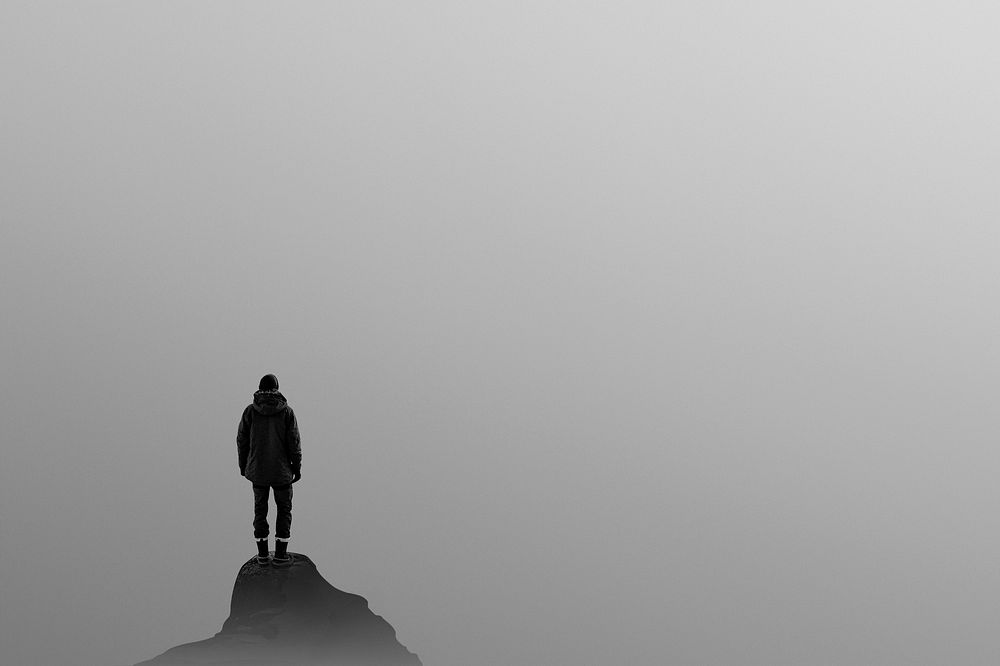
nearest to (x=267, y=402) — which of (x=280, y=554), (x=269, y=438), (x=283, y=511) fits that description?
(x=269, y=438)

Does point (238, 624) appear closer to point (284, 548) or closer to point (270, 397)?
point (284, 548)

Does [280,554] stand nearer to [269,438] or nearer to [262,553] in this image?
[262,553]

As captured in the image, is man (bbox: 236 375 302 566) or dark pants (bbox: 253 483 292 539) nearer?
man (bbox: 236 375 302 566)

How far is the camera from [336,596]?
18984mm

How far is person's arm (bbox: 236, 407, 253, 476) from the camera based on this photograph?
61.3 feet

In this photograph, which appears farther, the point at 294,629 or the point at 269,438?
the point at 269,438

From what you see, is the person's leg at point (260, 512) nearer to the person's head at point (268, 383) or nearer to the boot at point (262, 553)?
the boot at point (262, 553)

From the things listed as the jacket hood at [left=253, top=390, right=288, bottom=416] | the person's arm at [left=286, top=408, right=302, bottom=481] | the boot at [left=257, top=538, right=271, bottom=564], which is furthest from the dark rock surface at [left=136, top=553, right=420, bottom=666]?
the jacket hood at [left=253, top=390, right=288, bottom=416]

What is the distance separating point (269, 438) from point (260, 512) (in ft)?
4.94

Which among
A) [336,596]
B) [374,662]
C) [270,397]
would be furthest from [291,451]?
[374,662]

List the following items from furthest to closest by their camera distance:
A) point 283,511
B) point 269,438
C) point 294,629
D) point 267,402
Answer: point 283,511, point 269,438, point 267,402, point 294,629

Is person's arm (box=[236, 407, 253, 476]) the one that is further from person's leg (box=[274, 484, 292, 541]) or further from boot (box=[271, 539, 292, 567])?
boot (box=[271, 539, 292, 567])

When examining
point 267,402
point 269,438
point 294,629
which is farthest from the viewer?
point 269,438

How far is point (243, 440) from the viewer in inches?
740
